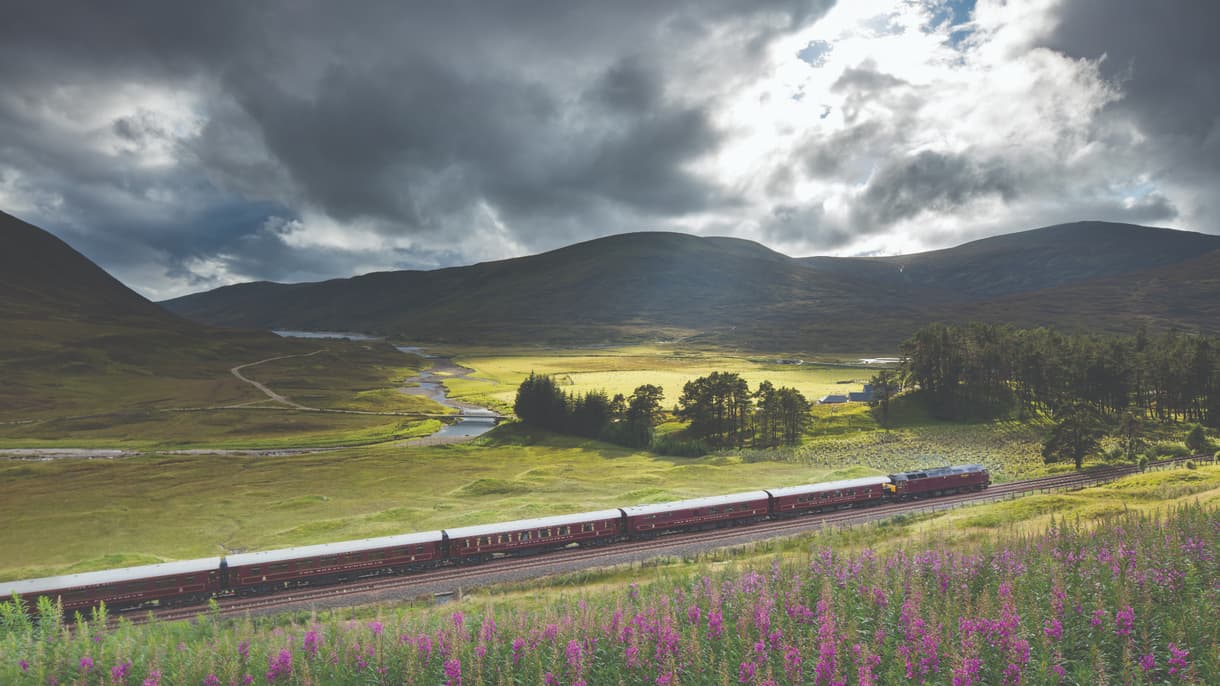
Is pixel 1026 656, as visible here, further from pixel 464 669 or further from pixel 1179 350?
pixel 1179 350

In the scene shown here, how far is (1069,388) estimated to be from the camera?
349 ft

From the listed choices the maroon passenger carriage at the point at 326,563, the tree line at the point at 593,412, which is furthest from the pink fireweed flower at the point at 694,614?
the tree line at the point at 593,412

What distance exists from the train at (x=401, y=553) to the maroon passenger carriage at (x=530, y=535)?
3.0 inches

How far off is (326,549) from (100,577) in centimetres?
1344

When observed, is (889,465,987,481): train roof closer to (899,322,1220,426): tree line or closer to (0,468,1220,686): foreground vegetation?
(0,468,1220,686): foreground vegetation

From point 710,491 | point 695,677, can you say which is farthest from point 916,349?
point 695,677

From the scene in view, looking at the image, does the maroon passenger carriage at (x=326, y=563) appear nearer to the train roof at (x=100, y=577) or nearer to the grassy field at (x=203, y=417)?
the train roof at (x=100, y=577)

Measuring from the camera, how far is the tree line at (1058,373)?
95750 millimetres

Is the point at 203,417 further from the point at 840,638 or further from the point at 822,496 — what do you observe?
the point at 840,638

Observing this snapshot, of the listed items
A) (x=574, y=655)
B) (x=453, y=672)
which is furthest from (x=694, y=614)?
(x=453, y=672)

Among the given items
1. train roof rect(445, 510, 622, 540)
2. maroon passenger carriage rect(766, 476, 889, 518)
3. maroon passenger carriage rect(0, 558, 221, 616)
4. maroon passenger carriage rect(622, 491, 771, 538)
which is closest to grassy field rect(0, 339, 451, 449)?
maroon passenger carriage rect(0, 558, 221, 616)

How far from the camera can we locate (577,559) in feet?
148

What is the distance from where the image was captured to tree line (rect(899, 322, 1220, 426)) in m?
95.8

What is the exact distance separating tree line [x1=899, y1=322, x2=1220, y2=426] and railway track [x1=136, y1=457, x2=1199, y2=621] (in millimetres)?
54409
